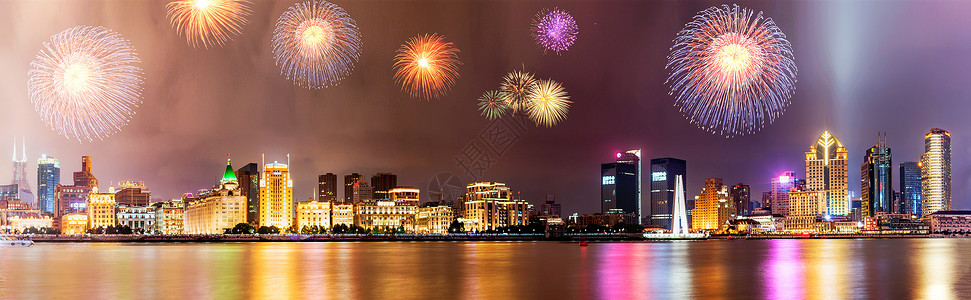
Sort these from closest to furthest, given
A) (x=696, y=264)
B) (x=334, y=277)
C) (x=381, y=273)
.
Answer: (x=334, y=277) < (x=381, y=273) < (x=696, y=264)

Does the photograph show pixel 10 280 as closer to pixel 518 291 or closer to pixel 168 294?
pixel 168 294

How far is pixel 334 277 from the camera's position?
2618 inches

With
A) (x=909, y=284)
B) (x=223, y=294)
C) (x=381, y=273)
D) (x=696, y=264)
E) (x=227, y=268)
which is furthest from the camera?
(x=696, y=264)

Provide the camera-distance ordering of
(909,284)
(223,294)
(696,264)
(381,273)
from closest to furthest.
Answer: (223,294), (909,284), (381,273), (696,264)

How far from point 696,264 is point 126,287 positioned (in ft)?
175

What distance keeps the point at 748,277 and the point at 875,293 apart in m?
14.2

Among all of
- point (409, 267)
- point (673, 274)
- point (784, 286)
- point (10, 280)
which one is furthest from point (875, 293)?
point (10, 280)

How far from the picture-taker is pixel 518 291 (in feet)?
177

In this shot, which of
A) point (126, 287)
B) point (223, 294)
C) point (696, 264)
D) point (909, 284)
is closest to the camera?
point (223, 294)

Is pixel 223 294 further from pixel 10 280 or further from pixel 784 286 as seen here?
pixel 784 286

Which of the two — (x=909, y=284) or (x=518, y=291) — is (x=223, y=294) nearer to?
(x=518, y=291)

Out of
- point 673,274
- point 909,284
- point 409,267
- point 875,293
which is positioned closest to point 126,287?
point 409,267

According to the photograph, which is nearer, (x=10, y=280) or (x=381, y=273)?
(x=10, y=280)

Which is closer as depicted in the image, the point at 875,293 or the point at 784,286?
the point at 875,293
